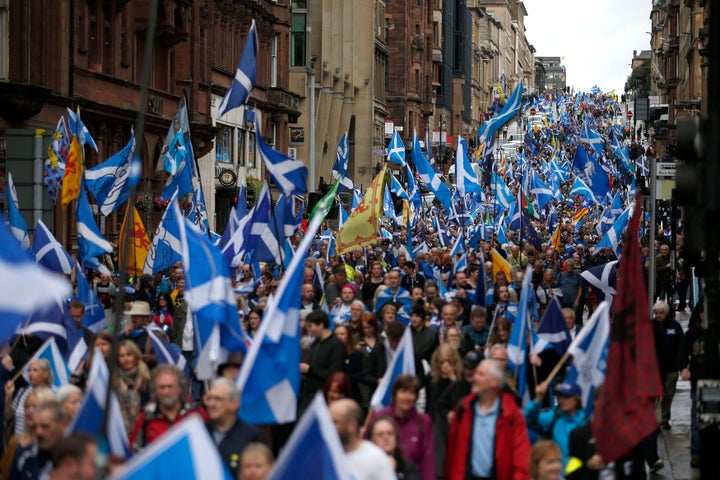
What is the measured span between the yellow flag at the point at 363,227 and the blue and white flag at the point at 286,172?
5213 mm

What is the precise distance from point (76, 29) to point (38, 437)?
1075 inches

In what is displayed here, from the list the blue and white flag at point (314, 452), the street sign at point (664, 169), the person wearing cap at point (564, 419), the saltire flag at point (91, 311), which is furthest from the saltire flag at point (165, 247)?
the blue and white flag at point (314, 452)

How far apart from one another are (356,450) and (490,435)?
1.92m

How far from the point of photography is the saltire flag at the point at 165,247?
22.2 metres

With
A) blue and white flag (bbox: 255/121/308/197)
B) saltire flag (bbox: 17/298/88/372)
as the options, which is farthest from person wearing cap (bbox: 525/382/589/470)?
blue and white flag (bbox: 255/121/308/197)

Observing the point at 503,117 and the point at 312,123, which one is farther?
the point at 312,123

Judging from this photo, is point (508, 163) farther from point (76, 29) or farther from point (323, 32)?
point (76, 29)

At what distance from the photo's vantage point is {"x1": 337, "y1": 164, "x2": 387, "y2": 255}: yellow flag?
26.7 meters

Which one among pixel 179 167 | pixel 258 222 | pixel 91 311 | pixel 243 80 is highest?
pixel 243 80

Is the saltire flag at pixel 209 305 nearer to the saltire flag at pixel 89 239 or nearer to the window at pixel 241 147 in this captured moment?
the saltire flag at pixel 89 239

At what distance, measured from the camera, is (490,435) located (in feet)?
34.5

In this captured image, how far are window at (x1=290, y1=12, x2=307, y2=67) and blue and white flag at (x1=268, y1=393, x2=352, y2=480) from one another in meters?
57.7

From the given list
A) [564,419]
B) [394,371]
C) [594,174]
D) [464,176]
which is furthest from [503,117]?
[564,419]

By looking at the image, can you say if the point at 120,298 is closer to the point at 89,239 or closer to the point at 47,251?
the point at 47,251
